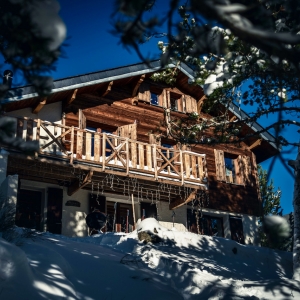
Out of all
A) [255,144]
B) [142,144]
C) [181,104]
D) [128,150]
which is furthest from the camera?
[255,144]

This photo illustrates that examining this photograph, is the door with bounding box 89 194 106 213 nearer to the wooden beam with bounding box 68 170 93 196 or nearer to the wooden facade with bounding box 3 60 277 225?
the wooden facade with bounding box 3 60 277 225

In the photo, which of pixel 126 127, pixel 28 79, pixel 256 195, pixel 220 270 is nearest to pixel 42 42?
pixel 28 79

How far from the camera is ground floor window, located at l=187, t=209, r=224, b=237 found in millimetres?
16734

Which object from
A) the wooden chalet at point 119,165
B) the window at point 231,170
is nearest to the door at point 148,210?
the wooden chalet at point 119,165

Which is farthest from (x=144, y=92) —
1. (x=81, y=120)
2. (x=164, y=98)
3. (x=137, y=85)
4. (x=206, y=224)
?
(x=206, y=224)

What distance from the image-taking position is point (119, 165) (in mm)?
14312

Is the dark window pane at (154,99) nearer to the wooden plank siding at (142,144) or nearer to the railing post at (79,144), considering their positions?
the wooden plank siding at (142,144)

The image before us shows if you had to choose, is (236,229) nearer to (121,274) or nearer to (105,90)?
(105,90)

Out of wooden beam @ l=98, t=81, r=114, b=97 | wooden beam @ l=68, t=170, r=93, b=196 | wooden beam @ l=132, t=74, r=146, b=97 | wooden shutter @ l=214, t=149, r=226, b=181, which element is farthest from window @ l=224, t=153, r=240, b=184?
wooden beam @ l=68, t=170, r=93, b=196

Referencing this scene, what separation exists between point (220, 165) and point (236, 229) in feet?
8.52

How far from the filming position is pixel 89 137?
14141mm

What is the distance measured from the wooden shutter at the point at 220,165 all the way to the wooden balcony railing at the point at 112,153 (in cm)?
169

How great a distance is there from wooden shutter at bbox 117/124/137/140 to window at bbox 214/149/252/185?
3763 millimetres

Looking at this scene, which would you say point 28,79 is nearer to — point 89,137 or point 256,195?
point 89,137
